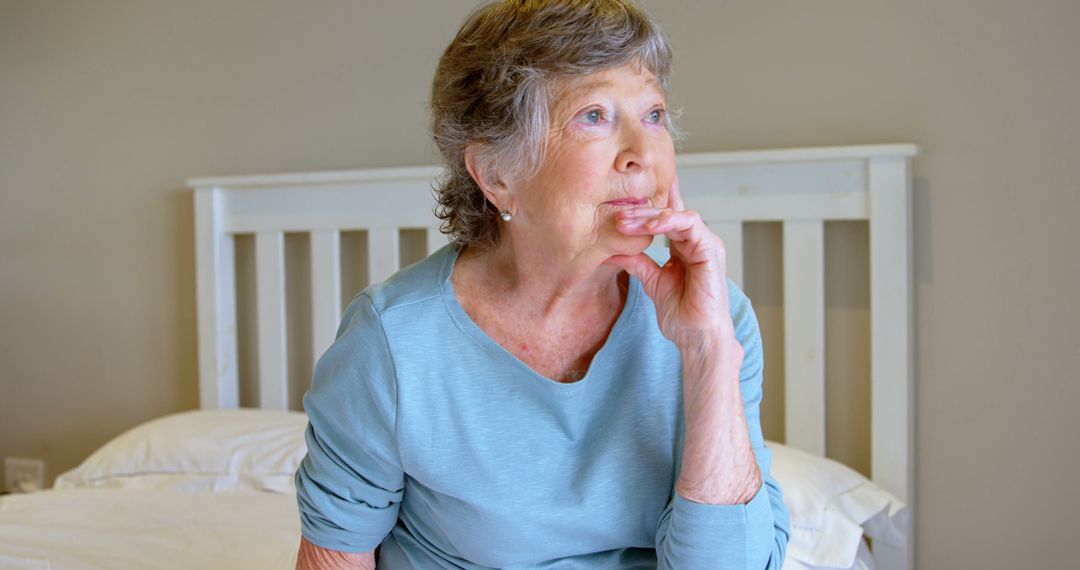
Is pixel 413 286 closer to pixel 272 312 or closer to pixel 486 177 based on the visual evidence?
pixel 486 177

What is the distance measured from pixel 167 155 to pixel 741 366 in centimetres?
190

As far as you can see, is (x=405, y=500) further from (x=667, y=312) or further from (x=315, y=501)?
(x=667, y=312)

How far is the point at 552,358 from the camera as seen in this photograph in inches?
40.3

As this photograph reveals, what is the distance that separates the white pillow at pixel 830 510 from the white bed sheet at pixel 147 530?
74cm

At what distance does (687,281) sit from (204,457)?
49.6 inches

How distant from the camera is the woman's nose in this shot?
36.5 inches

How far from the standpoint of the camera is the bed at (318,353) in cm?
144

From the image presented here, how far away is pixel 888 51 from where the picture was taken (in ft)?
5.47

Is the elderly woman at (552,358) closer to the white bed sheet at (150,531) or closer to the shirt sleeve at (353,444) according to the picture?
the shirt sleeve at (353,444)

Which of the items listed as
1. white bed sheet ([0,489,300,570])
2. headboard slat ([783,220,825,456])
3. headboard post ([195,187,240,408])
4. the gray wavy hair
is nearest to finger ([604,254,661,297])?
the gray wavy hair

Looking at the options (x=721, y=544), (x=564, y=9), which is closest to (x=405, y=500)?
(x=721, y=544)

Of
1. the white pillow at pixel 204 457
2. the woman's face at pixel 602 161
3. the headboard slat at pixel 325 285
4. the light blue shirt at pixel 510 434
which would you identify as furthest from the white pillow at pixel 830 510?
the headboard slat at pixel 325 285

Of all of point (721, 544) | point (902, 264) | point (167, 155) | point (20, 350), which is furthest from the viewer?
point (20, 350)

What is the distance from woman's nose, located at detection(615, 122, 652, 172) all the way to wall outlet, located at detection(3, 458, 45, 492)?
7.82 ft
